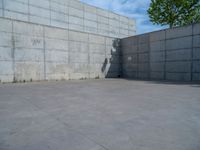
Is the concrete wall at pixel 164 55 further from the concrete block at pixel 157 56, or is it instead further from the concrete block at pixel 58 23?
the concrete block at pixel 58 23

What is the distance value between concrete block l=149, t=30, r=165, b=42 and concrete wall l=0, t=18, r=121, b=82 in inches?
150

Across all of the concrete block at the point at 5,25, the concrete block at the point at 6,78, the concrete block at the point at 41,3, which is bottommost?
the concrete block at the point at 6,78

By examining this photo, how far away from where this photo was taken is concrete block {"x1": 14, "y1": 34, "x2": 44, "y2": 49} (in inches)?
408

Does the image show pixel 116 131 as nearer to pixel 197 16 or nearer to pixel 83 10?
pixel 83 10

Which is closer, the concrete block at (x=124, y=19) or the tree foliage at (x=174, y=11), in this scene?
the tree foliage at (x=174, y=11)

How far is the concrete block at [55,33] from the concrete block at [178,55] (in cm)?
823

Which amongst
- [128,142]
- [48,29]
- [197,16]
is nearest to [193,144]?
[128,142]

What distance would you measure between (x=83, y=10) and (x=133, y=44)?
27.3 ft

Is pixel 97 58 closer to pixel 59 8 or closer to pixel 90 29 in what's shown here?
pixel 90 29

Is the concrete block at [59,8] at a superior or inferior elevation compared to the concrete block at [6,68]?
superior

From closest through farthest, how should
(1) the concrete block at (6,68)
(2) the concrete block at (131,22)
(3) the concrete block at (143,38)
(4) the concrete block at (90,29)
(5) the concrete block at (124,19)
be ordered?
1. (1) the concrete block at (6,68)
2. (3) the concrete block at (143,38)
3. (4) the concrete block at (90,29)
4. (5) the concrete block at (124,19)
5. (2) the concrete block at (131,22)

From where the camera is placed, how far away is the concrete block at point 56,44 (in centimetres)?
1169

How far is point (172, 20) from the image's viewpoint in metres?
19.3

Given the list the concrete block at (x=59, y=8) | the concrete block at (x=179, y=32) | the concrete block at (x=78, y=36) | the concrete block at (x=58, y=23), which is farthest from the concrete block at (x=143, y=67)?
the concrete block at (x=59, y=8)
